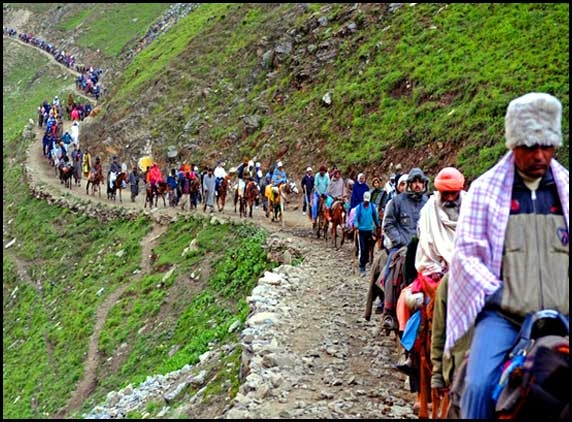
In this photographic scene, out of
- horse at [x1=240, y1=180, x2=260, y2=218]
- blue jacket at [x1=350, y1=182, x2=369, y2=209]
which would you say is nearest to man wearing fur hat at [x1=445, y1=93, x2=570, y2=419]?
blue jacket at [x1=350, y1=182, x2=369, y2=209]

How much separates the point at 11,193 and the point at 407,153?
79.1 ft

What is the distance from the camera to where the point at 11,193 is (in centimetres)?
4512

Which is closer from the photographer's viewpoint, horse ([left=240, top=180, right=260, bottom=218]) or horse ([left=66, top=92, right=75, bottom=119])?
horse ([left=240, top=180, right=260, bottom=218])

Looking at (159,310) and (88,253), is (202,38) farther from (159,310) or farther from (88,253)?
(159,310)

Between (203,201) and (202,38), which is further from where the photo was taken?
(202,38)

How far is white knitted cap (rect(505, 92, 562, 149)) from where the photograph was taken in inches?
190

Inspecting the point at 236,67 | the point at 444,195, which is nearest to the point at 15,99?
the point at 236,67

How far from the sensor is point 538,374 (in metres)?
4.41

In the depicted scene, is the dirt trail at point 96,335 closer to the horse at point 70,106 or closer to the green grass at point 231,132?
the green grass at point 231,132

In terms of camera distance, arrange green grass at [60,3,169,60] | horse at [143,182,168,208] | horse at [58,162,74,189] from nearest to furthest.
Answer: horse at [143,182,168,208] < horse at [58,162,74,189] < green grass at [60,3,169,60]

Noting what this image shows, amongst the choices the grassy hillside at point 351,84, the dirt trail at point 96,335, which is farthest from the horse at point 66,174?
the dirt trail at point 96,335

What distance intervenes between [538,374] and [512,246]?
2.45ft

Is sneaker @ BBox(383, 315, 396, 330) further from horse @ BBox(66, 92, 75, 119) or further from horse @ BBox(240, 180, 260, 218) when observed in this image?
horse @ BBox(66, 92, 75, 119)

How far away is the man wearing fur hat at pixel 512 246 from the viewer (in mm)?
4707
